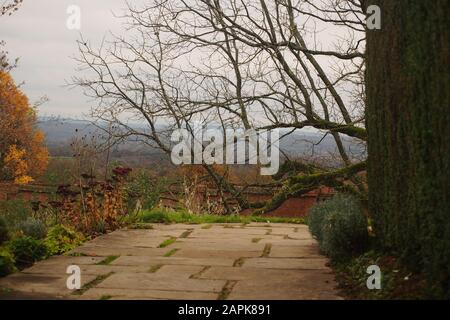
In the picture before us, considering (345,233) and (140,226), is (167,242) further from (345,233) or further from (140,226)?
(345,233)

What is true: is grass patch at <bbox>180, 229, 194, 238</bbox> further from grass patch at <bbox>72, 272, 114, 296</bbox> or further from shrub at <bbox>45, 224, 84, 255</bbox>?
grass patch at <bbox>72, 272, 114, 296</bbox>

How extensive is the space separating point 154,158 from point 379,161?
7.75m

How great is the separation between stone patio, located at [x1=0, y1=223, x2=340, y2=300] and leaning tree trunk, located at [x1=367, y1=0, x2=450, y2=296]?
0.67 meters

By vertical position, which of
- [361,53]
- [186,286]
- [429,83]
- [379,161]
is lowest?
[186,286]

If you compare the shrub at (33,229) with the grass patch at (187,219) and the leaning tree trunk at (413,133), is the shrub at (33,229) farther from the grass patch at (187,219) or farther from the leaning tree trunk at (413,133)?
the leaning tree trunk at (413,133)

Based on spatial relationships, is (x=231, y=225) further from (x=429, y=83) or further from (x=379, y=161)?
(x=429, y=83)

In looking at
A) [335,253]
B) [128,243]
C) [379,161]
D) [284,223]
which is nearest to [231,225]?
[284,223]

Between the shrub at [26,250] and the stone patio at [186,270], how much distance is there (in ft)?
0.40

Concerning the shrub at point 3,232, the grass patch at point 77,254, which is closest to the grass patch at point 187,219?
the grass patch at point 77,254

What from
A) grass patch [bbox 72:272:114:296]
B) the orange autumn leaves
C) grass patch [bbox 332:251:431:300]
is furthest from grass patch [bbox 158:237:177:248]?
the orange autumn leaves

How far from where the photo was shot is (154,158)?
11.2 metres

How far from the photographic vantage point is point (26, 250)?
444cm

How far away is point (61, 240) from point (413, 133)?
3513mm

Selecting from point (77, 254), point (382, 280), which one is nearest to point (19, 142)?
point (77, 254)
